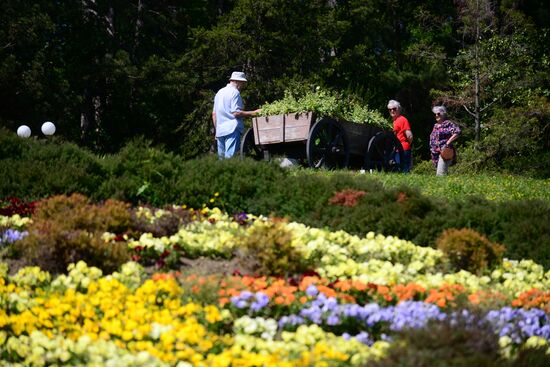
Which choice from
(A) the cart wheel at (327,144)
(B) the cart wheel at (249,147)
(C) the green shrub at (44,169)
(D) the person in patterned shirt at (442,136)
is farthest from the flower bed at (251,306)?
(D) the person in patterned shirt at (442,136)

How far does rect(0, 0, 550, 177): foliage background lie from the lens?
74.8 ft

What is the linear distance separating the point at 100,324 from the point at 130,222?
8.29ft

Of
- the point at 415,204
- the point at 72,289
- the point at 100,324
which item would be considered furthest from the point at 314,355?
the point at 415,204

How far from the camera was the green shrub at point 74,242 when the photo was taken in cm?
611

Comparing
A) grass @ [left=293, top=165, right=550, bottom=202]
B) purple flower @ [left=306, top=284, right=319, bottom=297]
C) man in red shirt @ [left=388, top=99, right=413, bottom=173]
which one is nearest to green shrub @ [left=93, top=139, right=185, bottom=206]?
grass @ [left=293, top=165, right=550, bottom=202]

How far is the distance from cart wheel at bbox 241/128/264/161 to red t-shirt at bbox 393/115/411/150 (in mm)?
2470

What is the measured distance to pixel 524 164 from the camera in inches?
868

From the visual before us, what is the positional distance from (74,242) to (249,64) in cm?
1967

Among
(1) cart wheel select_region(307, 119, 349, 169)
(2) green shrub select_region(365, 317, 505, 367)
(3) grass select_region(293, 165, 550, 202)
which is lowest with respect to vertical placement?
(3) grass select_region(293, 165, 550, 202)

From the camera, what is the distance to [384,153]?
14398 mm

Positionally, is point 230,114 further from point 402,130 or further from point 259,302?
point 259,302

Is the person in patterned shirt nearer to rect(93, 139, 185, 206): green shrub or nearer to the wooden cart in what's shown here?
the wooden cart

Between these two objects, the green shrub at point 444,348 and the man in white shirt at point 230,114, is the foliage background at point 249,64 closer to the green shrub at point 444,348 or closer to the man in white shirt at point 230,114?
the man in white shirt at point 230,114

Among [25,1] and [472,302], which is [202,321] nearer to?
[472,302]
